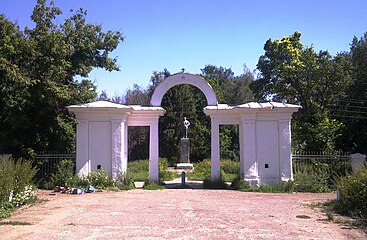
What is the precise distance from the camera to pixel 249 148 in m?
17.7

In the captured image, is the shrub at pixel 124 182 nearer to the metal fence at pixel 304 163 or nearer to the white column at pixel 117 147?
the white column at pixel 117 147

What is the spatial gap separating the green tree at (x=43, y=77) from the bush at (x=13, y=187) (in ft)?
14.5

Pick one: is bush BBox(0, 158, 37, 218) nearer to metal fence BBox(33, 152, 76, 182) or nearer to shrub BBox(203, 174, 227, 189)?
metal fence BBox(33, 152, 76, 182)

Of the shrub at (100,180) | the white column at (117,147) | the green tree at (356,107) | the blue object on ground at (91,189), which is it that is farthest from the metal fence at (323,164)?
the blue object on ground at (91,189)

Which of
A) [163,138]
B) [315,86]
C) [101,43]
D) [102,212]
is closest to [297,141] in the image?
[315,86]

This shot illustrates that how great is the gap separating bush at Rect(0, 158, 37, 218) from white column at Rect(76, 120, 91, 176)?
3739mm

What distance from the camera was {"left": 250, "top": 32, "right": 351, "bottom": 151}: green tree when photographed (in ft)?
67.7

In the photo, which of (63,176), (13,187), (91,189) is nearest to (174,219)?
(13,187)

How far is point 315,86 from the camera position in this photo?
78.1ft

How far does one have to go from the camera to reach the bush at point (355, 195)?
10.3m

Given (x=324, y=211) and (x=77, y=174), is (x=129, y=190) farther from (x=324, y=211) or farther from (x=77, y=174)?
(x=324, y=211)

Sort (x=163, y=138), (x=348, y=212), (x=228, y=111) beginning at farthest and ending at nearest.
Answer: (x=163, y=138)
(x=228, y=111)
(x=348, y=212)

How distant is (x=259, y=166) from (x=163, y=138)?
22.6 metres

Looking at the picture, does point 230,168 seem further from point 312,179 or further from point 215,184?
point 312,179
